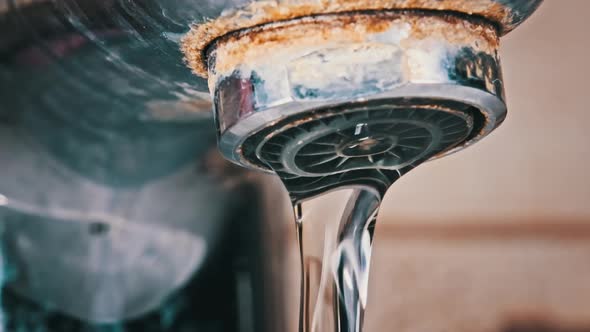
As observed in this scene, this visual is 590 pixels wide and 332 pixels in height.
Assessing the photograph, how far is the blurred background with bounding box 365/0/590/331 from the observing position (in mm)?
700

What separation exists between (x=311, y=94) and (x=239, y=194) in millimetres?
326

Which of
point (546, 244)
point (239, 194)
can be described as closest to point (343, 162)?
point (239, 194)

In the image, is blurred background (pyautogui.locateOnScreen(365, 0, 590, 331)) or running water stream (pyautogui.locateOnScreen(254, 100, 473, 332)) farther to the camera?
blurred background (pyautogui.locateOnScreen(365, 0, 590, 331))

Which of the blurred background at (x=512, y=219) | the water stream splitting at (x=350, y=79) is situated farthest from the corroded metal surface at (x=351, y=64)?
the blurred background at (x=512, y=219)

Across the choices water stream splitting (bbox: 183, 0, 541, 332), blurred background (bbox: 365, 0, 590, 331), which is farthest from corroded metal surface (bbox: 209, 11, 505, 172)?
blurred background (bbox: 365, 0, 590, 331)

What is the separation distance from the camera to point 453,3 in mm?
235

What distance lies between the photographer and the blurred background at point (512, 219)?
700mm

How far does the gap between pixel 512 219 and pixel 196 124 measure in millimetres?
382

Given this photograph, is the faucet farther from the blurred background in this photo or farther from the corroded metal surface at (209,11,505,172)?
the blurred background

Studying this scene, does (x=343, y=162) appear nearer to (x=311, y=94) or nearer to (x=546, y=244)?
(x=311, y=94)

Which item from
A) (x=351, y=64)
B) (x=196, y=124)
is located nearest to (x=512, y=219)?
(x=196, y=124)

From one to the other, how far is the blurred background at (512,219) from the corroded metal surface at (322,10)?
446 millimetres

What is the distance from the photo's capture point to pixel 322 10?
0.23 metres

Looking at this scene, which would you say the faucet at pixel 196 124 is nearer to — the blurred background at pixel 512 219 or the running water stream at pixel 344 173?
the running water stream at pixel 344 173
